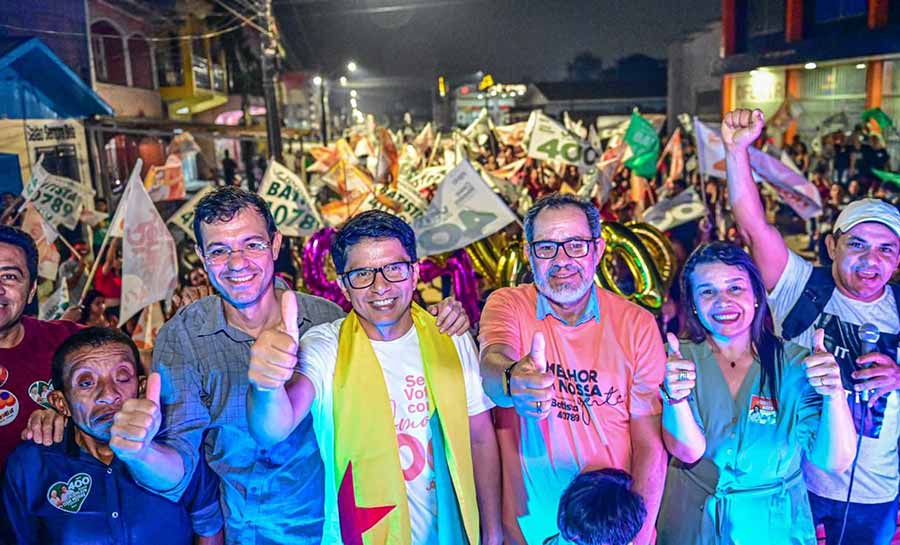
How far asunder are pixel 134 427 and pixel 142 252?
3.52 metres

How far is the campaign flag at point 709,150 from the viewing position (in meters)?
7.90

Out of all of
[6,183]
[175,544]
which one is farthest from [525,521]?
[6,183]

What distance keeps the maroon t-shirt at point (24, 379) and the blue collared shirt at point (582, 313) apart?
2.17 meters

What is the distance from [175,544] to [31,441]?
630 millimetres

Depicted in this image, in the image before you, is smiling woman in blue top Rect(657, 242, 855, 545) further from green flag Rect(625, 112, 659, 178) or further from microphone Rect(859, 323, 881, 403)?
green flag Rect(625, 112, 659, 178)

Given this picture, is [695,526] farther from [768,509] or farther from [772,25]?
[772,25]

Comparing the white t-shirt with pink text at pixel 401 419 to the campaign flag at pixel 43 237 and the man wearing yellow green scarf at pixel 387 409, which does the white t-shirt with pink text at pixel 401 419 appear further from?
the campaign flag at pixel 43 237

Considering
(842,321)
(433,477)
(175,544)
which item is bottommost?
(175,544)

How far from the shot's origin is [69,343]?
249cm

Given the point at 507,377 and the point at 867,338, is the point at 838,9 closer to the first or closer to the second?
the point at 867,338

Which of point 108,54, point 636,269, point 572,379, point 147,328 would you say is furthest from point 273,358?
point 108,54

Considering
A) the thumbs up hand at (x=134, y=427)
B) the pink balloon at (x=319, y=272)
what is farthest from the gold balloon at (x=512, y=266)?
the thumbs up hand at (x=134, y=427)

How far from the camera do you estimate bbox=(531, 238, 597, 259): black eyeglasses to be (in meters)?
2.71

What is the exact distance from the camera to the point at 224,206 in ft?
8.66
